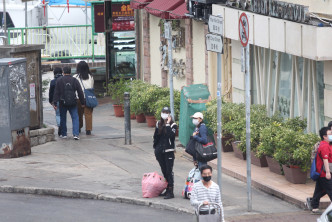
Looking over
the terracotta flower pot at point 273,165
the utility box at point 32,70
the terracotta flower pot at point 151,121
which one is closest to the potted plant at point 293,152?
the terracotta flower pot at point 273,165

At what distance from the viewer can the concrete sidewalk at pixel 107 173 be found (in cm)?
1359

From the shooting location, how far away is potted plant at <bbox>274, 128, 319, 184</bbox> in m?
14.1

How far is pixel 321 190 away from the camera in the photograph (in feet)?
41.6

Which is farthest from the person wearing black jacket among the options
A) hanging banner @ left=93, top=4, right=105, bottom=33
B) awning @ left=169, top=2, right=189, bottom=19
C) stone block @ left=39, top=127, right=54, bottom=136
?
hanging banner @ left=93, top=4, right=105, bottom=33

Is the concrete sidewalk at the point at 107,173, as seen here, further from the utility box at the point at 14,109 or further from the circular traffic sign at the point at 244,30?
the circular traffic sign at the point at 244,30

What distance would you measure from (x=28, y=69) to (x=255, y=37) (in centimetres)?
517

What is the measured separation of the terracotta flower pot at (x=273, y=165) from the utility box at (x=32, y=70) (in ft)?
19.9

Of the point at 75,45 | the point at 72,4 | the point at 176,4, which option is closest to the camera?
the point at 176,4

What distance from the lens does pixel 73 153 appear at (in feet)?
59.7

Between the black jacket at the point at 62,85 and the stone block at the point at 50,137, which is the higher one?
the black jacket at the point at 62,85

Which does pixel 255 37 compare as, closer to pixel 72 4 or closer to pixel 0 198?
pixel 0 198

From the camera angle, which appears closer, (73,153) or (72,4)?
(73,153)

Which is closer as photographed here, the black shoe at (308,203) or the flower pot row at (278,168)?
the black shoe at (308,203)

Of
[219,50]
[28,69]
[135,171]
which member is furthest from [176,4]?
[219,50]
